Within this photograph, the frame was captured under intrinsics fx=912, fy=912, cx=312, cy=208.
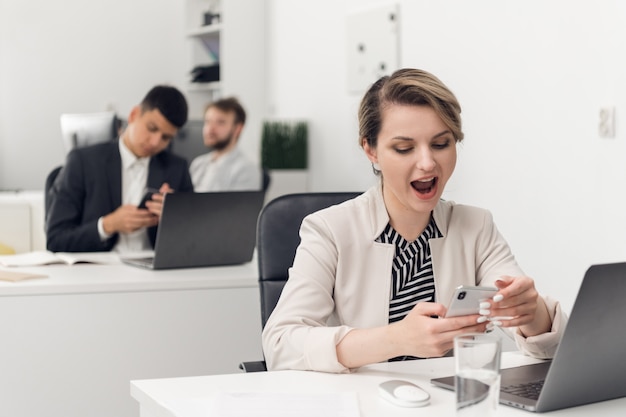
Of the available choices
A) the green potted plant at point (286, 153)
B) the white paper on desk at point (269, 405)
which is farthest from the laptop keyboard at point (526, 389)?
the green potted plant at point (286, 153)

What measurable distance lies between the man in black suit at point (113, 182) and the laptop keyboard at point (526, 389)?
1.92m

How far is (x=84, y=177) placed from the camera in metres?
3.22

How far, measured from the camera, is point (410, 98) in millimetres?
1758

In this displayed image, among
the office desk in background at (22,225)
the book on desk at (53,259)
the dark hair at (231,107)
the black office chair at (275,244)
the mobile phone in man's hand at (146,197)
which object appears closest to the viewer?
the black office chair at (275,244)

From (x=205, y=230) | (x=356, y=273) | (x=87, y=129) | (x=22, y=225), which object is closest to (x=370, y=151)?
(x=356, y=273)

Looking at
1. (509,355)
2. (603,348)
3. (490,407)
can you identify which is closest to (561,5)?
(509,355)

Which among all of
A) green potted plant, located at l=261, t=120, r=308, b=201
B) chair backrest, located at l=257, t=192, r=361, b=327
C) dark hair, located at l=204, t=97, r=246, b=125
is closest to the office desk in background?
dark hair, located at l=204, t=97, r=246, b=125

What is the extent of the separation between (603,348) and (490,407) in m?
0.30

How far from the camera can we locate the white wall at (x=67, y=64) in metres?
6.30

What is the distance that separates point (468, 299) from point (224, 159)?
Result: 11.6 ft

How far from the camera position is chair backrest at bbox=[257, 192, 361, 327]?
2.00m

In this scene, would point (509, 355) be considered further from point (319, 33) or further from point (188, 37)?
point (188, 37)

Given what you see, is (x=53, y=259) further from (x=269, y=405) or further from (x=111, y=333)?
(x=269, y=405)

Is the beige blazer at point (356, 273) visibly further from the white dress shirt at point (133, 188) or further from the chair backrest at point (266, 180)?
the chair backrest at point (266, 180)
